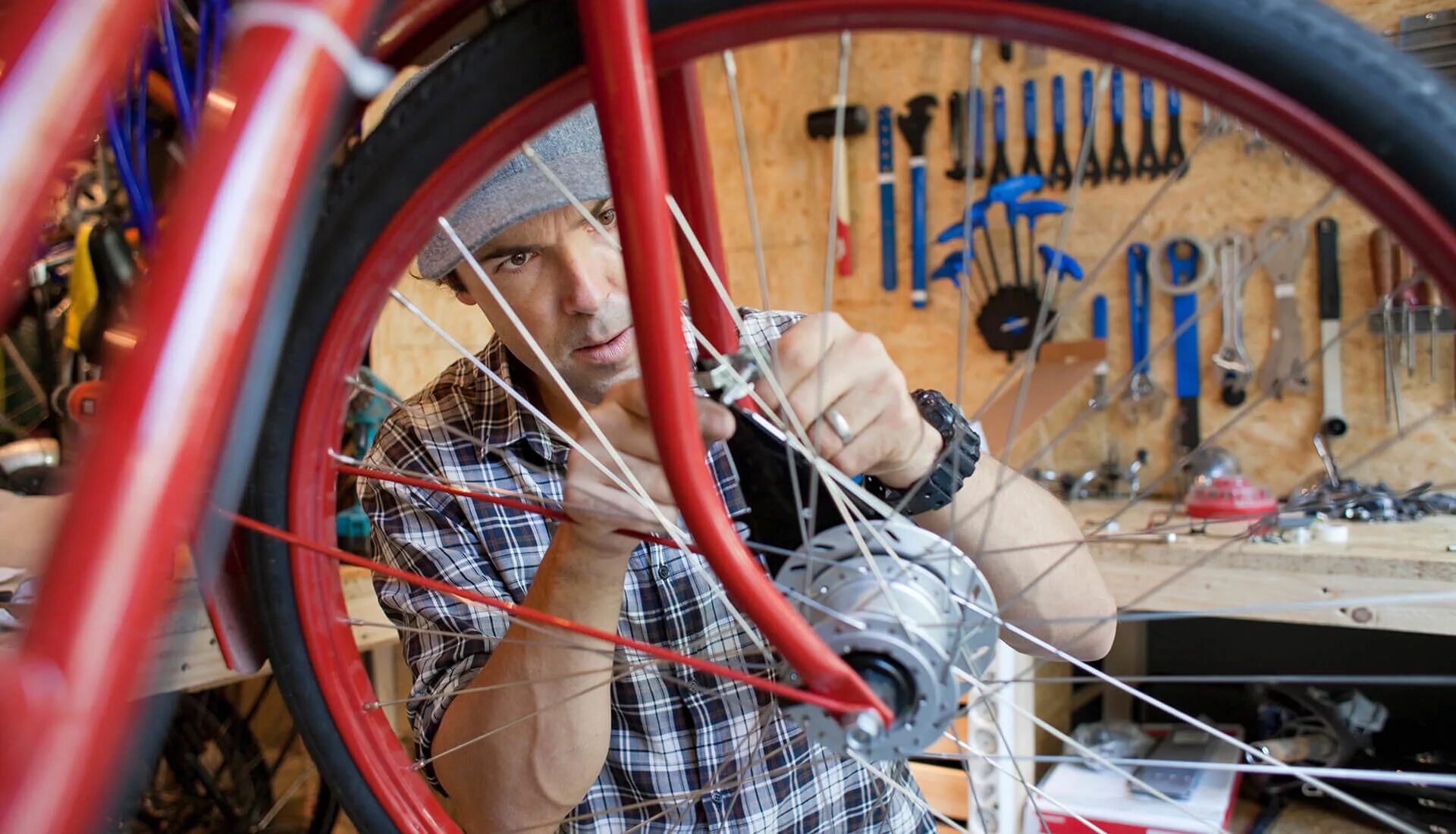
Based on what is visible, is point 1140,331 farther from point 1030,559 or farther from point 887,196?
point 1030,559

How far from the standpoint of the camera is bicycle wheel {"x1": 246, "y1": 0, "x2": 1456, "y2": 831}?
1.16ft

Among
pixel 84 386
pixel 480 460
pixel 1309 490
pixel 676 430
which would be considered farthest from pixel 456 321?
A: pixel 676 430

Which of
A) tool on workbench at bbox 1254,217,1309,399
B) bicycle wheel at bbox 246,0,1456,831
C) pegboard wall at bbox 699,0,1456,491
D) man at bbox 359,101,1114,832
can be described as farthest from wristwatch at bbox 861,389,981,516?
tool on workbench at bbox 1254,217,1309,399

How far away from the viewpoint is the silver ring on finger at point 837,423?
1.77 feet

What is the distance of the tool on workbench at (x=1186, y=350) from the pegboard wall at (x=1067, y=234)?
0.06ft

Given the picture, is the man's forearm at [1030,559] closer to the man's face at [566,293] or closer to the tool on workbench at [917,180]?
the man's face at [566,293]

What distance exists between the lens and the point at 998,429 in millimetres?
1582

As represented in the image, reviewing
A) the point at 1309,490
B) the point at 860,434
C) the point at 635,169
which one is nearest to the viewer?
the point at 635,169

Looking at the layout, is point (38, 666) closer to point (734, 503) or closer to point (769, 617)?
point (769, 617)

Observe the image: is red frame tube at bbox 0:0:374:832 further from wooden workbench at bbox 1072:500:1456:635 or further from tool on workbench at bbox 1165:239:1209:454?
tool on workbench at bbox 1165:239:1209:454

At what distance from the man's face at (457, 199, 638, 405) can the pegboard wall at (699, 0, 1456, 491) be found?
68 centimetres

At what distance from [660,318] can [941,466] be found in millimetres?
234

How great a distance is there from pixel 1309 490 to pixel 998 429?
434 mm

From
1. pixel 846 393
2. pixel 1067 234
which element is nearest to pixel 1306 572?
pixel 1067 234
